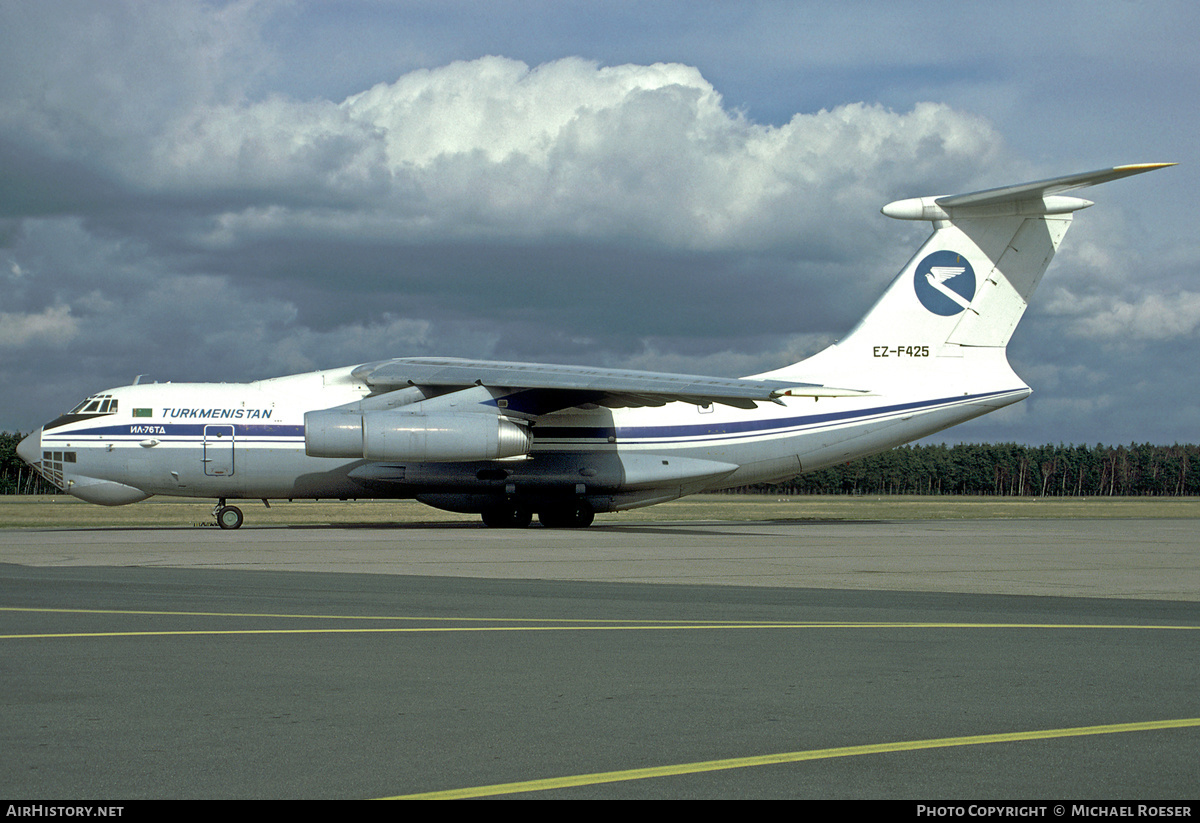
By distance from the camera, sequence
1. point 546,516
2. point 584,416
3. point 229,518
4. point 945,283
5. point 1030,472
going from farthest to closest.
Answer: point 1030,472 → point 546,516 → point 945,283 → point 584,416 → point 229,518

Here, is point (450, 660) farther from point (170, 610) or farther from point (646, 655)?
point (170, 610)

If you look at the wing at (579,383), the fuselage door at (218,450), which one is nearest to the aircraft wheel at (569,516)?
the wing at (579,383)

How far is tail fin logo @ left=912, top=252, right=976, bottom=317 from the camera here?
2794cm

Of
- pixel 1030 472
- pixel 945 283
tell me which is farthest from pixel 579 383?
pixel 1030 472

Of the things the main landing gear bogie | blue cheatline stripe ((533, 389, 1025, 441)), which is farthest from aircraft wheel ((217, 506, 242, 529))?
blue cheatline stripe ((533, 389, 1025, 441))

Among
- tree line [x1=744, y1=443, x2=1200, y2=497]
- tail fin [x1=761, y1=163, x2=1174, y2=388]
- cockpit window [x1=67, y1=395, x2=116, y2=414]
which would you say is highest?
tail fin [x1=761, y1=163, x2=1174, y2=388]

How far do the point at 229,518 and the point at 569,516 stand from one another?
8.20 m

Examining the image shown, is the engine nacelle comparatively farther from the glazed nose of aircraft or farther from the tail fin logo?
the tail fin logo

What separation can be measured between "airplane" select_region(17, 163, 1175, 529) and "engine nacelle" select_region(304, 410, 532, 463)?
0.04 m

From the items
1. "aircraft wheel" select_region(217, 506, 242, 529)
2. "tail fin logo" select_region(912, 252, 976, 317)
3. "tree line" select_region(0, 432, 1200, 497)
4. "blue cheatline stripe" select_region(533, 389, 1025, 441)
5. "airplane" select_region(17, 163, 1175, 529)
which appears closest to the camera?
"airplane" select_region(17, 163, 1175, 529)

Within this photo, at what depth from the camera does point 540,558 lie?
665 inches

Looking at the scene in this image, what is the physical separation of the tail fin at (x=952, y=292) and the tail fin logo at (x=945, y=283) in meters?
0.03

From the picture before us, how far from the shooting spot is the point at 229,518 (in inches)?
1031

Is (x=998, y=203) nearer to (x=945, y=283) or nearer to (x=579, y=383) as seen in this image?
(x=945, y=283)
